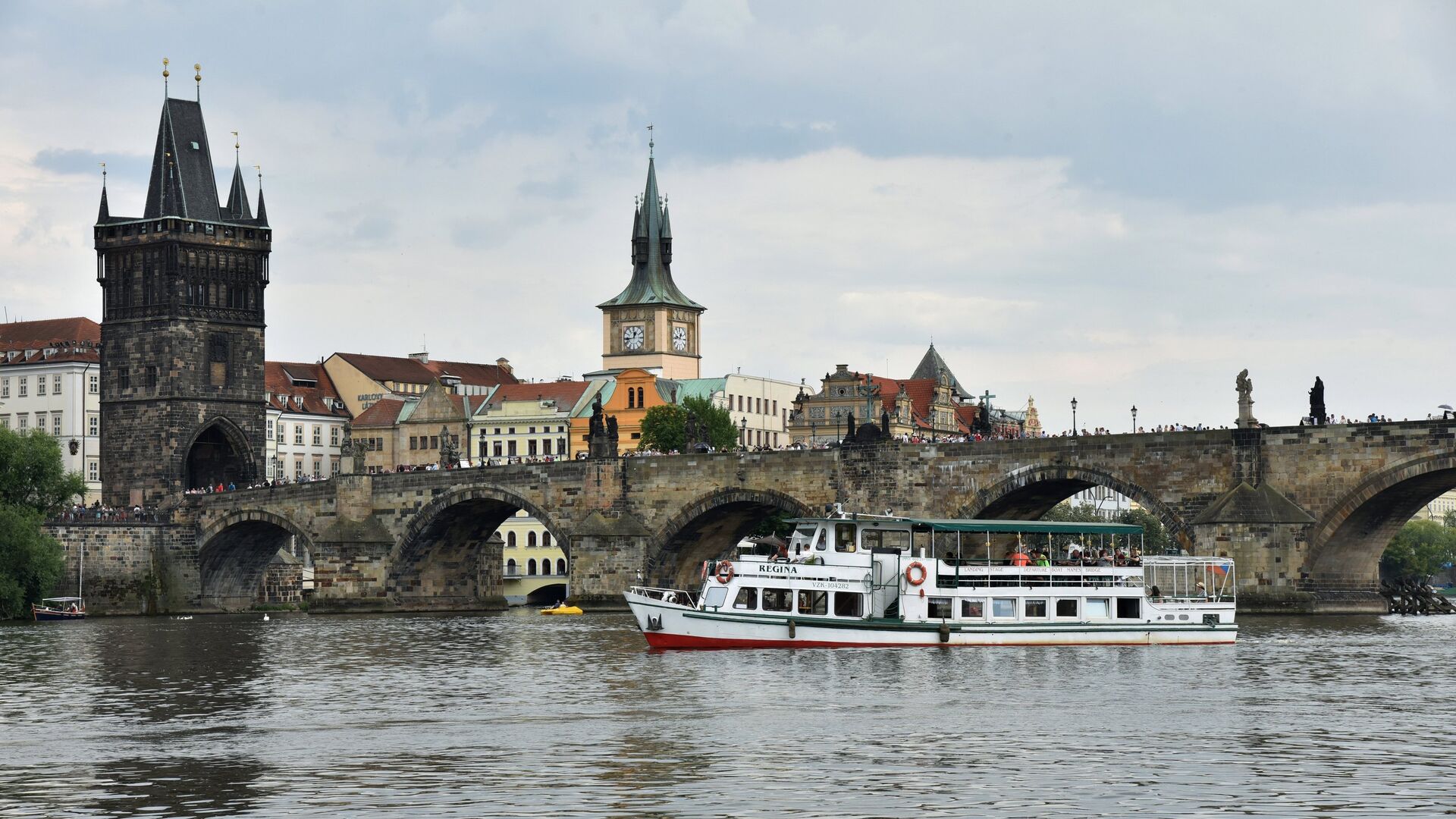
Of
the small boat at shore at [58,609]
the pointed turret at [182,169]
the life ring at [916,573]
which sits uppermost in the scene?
the pointed turret at [182,169]

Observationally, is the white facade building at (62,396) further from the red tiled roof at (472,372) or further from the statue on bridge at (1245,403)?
the statue on bridge at (1245,403)

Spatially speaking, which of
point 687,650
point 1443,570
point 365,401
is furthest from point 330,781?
point 1443,570

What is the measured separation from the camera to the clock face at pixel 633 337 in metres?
153

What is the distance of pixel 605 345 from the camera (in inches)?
6127

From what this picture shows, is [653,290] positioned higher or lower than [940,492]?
higher

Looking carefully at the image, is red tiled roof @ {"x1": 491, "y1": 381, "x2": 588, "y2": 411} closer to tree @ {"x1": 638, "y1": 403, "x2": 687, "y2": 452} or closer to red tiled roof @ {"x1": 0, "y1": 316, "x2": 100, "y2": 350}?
tree @ {"x1": 638, "y1": 403, "x2": 687, "y2": 452}

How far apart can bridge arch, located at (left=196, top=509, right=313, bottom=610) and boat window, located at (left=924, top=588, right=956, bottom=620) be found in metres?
45.3

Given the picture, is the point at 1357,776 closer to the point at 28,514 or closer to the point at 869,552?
the point at 869,552

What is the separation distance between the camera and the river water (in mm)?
29109

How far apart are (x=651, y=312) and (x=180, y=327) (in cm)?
5256

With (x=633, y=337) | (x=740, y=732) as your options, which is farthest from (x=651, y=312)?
(x=740, y=732)

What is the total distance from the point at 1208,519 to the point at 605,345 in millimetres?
89734

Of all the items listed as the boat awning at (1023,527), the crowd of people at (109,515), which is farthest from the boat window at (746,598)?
the crowd of people at (109,515)

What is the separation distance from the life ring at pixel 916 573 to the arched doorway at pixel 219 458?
55.7 meters
